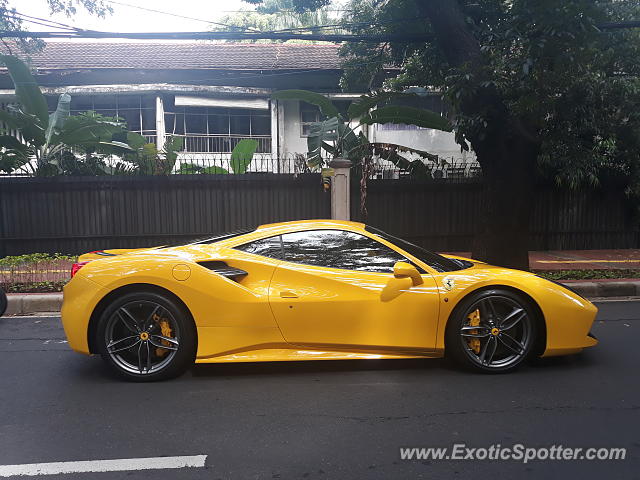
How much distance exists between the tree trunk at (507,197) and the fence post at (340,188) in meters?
3.00

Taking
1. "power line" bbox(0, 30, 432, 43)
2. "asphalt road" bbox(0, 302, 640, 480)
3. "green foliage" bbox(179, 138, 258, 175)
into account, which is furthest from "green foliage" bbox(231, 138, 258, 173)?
"asphalt road" bbox(0, 302, 640, 480)

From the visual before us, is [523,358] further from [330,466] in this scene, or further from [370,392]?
[330,466]

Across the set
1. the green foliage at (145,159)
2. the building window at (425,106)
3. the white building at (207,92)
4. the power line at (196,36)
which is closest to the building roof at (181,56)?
the white building at (207,92)

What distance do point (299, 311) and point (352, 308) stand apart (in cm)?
42

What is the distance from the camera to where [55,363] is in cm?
480

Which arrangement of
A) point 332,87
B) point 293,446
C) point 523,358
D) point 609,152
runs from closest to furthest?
point 293,446
point 523,358
point 609,152
point 332,87

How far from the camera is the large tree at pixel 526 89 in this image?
7.31m

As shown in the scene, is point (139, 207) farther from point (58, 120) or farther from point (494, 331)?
point (494, 331)

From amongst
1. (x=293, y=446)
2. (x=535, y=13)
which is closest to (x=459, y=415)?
(x=293, y=446)

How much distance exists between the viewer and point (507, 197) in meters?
8.66

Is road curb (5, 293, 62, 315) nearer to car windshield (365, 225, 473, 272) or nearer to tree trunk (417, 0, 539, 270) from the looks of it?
car windshield (365, 225, 473, 272)

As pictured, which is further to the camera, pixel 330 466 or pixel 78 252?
pixel 78 252

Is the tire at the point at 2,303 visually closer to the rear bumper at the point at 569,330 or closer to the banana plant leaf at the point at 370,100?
the rear bumper at the point at 569,330

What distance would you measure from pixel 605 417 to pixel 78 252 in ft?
36.1
